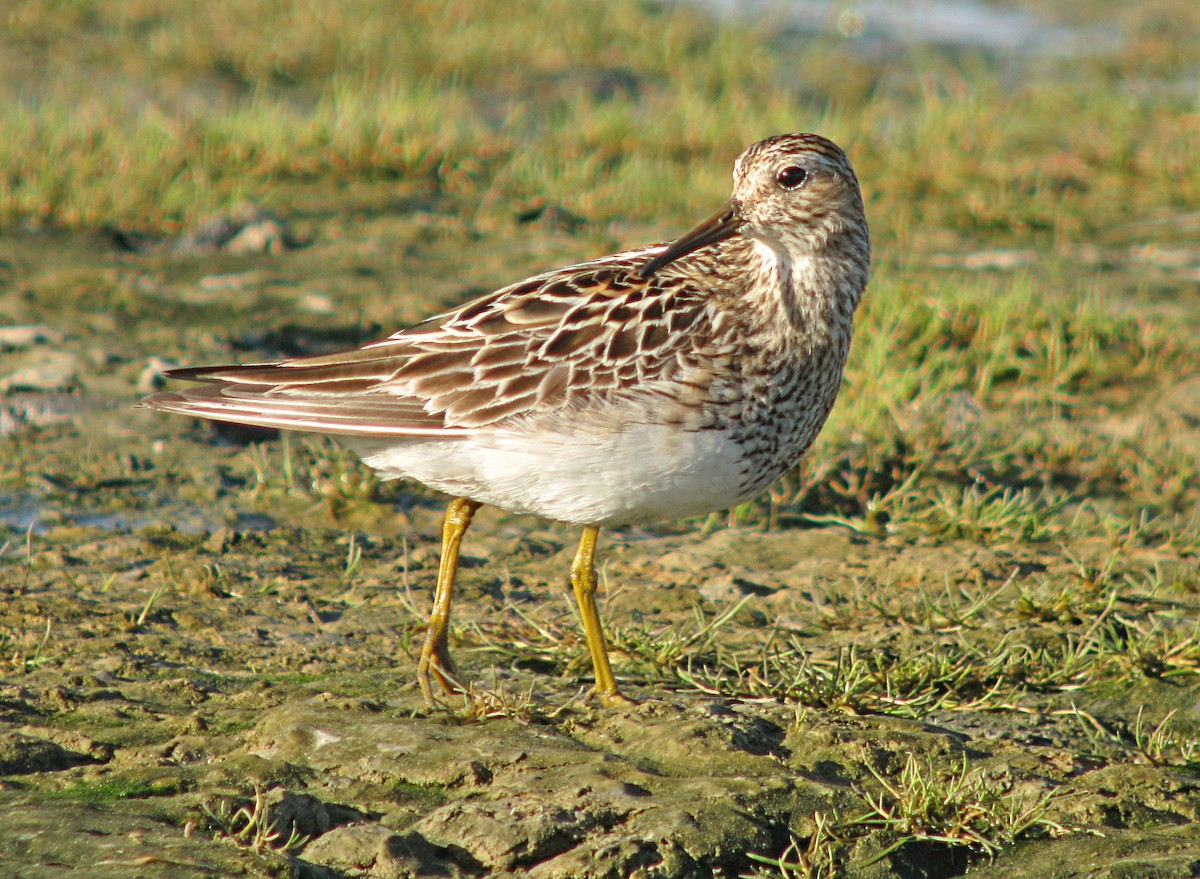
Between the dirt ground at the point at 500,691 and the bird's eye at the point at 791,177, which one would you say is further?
the bird's eye at the point at 791,177

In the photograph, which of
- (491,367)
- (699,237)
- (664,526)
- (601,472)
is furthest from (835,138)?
(601,472)

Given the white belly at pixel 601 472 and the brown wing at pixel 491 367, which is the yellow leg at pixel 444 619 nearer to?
the white belly at pixel 601 472

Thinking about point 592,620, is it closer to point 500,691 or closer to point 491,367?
point 500,691

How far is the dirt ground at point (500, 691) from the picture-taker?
3859 millimetres

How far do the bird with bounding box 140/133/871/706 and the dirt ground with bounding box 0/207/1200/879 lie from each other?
429mm

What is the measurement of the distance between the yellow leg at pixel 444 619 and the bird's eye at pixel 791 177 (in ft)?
5.03

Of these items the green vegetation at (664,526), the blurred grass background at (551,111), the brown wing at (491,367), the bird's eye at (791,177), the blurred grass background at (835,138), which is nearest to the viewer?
the green vegetation at (664,526)

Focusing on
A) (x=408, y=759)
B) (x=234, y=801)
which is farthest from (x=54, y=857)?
(x=408, y=759)

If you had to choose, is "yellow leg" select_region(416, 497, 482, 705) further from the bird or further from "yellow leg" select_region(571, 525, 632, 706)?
"yellow leg" select_region(571, 525, 632, 706)

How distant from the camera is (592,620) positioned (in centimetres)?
484

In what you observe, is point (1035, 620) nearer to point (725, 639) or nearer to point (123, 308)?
point (725, 639)

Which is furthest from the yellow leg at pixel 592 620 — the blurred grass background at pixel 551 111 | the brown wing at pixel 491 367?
the blurred grass background at pixel 551 111

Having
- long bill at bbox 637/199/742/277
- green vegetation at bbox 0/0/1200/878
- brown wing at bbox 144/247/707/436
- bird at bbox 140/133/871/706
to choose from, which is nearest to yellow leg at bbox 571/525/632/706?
bird at bbox 140/133/871/706

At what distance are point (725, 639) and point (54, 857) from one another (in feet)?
8.27
